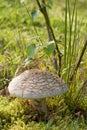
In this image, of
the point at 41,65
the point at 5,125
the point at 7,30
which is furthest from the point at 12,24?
the point at 5,125

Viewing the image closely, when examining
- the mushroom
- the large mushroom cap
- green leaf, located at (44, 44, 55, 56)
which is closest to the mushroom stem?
the mushroom

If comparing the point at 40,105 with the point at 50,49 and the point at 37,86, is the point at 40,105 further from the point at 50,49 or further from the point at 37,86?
the point at 50,49

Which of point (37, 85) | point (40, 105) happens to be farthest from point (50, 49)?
point (40, 105)

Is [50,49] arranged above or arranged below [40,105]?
above

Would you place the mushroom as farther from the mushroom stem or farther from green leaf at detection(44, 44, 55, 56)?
green leaf at detection(44, 44, 55, 56)

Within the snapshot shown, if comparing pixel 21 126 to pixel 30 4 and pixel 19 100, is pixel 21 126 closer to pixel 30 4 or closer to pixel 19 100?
pixel 19 100

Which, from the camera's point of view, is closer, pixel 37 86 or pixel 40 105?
pixel 37 86

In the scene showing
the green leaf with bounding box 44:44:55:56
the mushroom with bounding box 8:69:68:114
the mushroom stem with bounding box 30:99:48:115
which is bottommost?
the mushroom stem with bounding box 30:99:48:115

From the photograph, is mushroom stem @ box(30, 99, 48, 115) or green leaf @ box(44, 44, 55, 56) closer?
green leaf @ box(44, 44, 55, 56)
